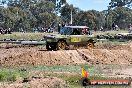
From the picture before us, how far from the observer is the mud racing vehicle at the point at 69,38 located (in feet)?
101

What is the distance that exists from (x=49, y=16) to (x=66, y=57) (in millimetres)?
73301

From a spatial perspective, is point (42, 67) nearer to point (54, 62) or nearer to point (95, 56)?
point (54, 62)

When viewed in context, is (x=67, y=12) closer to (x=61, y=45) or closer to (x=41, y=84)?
(x=61, y=45)

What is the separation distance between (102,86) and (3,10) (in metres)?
→ 82.8

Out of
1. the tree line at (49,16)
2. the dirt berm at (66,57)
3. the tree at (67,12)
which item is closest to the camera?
the dirt berm at (66,57)

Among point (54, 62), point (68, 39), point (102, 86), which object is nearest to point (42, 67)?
point (54, 62)

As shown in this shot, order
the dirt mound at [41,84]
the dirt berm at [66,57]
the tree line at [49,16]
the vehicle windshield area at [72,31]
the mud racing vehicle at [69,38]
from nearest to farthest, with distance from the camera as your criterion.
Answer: the dirt mound at [41,84], the dirt berm at [66,57], the mud racing vehicle at [69,38], the vehicle windshield area at [72,31], the tree line at [49,16]

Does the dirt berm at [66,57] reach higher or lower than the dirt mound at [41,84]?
lower

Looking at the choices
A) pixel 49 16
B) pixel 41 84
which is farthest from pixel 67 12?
pixel 41 84

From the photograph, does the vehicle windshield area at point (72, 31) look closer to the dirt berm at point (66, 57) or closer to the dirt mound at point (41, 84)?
the dirt berm at point (66, 57)

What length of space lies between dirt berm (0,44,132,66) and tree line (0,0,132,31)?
6330 cm

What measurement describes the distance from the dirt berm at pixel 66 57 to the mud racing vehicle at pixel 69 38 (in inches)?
51.8

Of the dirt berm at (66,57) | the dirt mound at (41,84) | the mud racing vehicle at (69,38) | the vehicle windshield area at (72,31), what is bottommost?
the dirt berm at (66,57)

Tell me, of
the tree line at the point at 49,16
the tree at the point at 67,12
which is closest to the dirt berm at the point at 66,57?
the tree line at the point at 49,16
